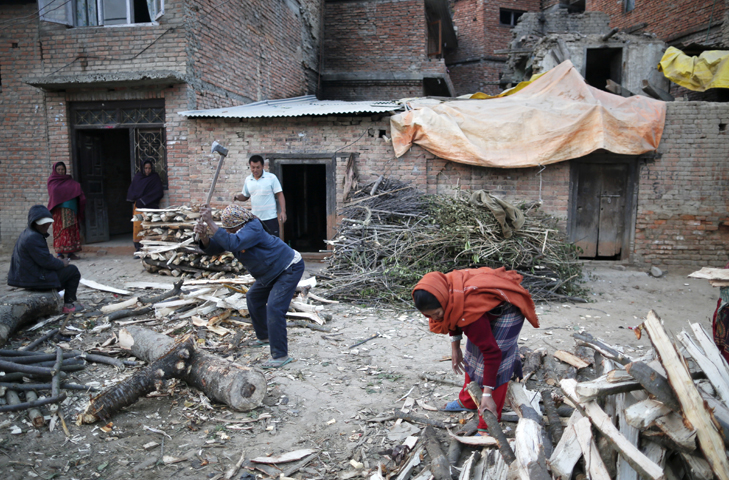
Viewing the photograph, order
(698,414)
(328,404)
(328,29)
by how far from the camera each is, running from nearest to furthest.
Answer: (698,414) < (328,404) < (328,29)

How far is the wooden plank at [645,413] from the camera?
1.94 metres

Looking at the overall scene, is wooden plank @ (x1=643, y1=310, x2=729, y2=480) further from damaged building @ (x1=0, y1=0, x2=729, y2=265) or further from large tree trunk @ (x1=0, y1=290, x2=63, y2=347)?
damaged building @ (x1=0, y1=0, x2=729, y2=265)

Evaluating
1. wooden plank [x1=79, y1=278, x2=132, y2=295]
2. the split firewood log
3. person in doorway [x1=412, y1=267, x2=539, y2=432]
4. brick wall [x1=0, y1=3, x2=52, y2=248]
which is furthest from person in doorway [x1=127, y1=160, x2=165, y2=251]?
person in doorway [x1=412, y1=267, x2=539, y2=432]

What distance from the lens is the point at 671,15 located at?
13.4 metres

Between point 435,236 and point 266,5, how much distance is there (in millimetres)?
8562

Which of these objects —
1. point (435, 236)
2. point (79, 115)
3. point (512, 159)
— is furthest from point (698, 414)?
point (79, 115)

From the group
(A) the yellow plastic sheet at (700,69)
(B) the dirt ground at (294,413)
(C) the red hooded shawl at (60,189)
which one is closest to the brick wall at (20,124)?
(C) the red hooded shawl at (60,189)

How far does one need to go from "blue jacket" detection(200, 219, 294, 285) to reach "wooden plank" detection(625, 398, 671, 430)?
2.88 m

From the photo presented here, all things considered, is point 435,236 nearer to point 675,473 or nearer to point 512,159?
point 512,159

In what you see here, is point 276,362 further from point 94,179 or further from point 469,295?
point 94,179

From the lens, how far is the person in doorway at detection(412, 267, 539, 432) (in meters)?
2.48

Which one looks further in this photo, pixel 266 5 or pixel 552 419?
pixel 266 5

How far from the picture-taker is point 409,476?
8.54 ft

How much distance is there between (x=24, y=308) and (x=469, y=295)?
4.90m
